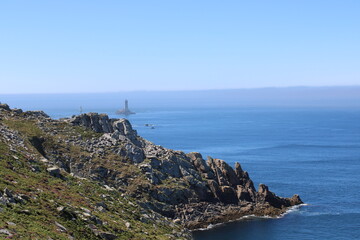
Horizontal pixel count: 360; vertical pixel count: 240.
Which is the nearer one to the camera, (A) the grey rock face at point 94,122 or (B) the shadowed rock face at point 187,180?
(B) the shadowed rock face at point 187,180

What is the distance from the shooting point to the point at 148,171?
3659 inches

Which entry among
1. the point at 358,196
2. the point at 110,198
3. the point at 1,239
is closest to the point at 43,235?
the point at 1,239

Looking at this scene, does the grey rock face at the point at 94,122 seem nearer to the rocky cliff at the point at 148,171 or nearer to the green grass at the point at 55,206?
the rocky cliff at the point at 148,171

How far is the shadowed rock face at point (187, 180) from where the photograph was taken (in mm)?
90250

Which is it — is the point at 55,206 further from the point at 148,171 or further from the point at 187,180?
the point at 187,180

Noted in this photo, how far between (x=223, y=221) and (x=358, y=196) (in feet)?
133

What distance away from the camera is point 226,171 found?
4043 inches

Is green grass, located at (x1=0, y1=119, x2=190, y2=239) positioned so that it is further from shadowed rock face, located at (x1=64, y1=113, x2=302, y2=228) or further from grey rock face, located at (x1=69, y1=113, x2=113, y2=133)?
grey rock face, located at (x1=69, y1=113, x2=113, y2=133)

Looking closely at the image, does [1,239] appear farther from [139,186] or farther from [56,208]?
[139,186]

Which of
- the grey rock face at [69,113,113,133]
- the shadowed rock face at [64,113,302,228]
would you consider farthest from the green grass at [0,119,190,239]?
the grey rock face at [69,113,113,133]

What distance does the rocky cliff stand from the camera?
290 ft

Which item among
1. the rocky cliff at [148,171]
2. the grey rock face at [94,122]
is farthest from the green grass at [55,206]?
the grey rock face at [94,122]

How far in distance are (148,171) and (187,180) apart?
883 cm

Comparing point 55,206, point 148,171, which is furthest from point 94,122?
point 55,206
